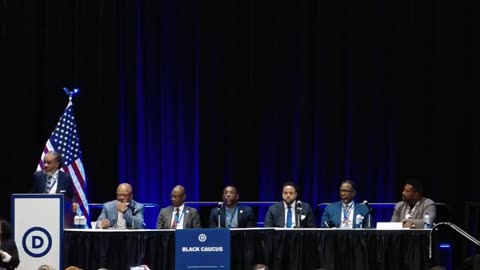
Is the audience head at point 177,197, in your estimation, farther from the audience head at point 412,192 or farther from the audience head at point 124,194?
the audience head at point 412,192

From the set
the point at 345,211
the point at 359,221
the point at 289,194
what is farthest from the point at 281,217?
the point at 359,221

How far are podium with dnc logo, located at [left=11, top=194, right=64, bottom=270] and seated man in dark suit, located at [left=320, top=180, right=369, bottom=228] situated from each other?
349cm

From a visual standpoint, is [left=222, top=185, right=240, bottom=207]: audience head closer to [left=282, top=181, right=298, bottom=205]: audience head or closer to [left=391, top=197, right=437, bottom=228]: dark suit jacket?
[left=282, top=181, right=298, bottom=205]: audience head

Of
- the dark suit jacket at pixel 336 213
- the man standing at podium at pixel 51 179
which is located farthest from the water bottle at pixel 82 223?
the dark suit jacket at pixel 336 213

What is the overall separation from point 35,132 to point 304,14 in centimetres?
429

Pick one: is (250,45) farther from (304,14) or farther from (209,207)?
(209,207)

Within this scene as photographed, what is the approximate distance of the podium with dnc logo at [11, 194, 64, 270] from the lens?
11164 millimetres

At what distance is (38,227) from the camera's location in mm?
11234

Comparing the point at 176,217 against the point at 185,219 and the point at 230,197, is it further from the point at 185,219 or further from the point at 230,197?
the point at 230,197

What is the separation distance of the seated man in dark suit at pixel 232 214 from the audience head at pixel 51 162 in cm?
206

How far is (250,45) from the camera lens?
50.1 ft

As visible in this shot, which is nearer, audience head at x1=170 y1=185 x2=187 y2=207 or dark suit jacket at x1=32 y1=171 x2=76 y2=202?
dark suit jacket at x1=32 y1=171 x2=76 y2=202

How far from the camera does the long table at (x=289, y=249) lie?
11.9 meters

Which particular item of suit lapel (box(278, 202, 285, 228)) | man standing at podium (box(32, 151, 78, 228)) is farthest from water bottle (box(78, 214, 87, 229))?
suit lapel (box(278, 202, 285, 228))
